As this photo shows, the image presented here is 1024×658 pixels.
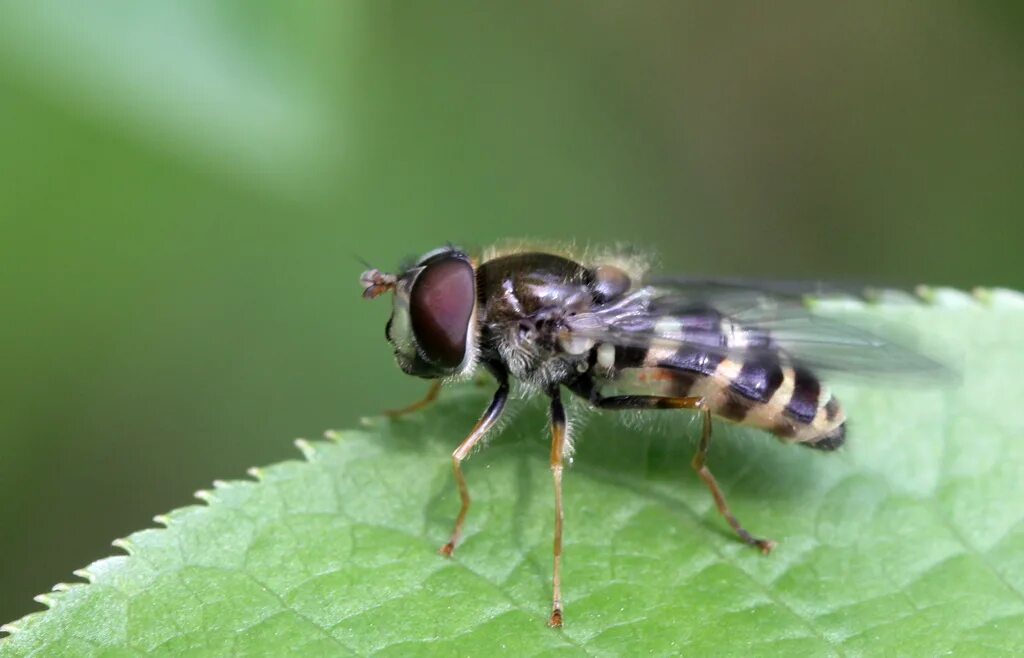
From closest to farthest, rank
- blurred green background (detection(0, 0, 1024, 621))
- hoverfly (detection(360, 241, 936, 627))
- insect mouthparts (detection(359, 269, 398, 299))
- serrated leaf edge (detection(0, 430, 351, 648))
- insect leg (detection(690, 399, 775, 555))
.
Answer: serrated leaf edge (detection(0, 430, 351, 648)), insect leg (detection(690, 399, 775, 555)), hoverfly (detection(360, 241, 936, 627)), insect mouthparts (detection(359, 269, 398, 299)), blurred green background (detection(0, 0, 1024, 621))

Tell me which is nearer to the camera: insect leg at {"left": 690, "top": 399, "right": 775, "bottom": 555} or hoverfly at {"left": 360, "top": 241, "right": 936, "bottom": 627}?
insect leg at {"left": 690, "top": 399, "right": 775, "bottom": 555}

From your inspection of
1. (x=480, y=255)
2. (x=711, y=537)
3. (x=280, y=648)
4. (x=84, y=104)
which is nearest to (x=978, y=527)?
(x=711, y=537)

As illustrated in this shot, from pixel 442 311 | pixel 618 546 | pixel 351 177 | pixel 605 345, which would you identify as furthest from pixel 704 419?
pixel 351 177

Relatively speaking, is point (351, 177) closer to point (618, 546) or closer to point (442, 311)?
point (442, 311)

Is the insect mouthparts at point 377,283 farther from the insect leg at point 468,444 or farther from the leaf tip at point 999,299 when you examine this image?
the leaf tip at point 999,299

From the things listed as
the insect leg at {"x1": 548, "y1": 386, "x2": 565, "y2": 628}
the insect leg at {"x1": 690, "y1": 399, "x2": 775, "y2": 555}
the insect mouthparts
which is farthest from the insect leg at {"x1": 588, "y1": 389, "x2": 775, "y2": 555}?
the insect mouthparts

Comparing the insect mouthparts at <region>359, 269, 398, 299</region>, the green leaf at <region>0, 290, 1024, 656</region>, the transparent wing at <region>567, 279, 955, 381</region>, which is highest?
the insect mouthparts at <region>359, 269, 398, 299</region>

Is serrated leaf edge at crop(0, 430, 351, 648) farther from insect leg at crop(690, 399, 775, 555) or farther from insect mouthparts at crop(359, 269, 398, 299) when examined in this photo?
insect leg at crop(690, 399, 775, 555)
